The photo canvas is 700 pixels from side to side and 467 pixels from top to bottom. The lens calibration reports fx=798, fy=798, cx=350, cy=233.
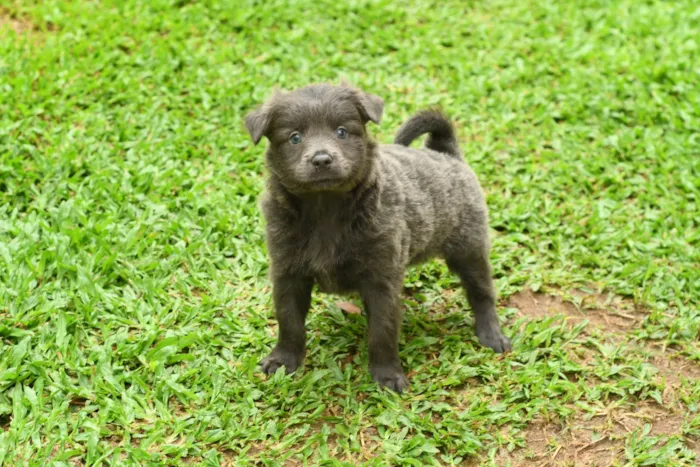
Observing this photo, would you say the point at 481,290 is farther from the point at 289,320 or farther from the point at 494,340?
the point at 289,320

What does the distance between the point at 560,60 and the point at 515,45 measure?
1.84ft

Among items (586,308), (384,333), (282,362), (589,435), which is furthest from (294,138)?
(586,308)

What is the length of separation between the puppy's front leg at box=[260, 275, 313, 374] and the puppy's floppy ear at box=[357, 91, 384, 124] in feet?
3.51

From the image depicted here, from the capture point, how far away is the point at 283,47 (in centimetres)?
871

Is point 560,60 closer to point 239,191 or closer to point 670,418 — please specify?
point 239,191

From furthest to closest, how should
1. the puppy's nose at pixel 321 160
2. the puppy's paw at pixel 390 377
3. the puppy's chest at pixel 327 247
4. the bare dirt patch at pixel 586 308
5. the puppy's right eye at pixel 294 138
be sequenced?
the bare dirt patch at pixel 586 308
the puppy's paw at pixel 390 377
the puppy's chest at pixel 327 247
the puppy's right eye at pixel 294 138
the puppy's nose at pixel 321 160

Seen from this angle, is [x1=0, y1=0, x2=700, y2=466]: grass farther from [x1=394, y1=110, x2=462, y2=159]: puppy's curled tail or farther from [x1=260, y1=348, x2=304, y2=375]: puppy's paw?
[x1=394, y1=110, x2=462, y2=159]: puppy's curled tail

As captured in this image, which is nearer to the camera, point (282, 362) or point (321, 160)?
point (321, 160)

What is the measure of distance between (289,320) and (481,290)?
141 cm

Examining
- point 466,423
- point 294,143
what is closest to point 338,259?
point 294,143

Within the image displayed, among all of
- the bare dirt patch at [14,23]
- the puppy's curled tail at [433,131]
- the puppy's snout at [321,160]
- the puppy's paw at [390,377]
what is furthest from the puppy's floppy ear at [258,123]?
the bare dirt patch at [14,23]

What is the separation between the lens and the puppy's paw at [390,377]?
16.5 ft

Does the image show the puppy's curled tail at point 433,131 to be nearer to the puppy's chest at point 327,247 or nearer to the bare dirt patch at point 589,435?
the puppy's chest at point 327,247

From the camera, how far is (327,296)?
5.95 metres
